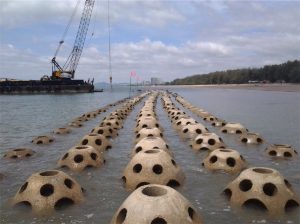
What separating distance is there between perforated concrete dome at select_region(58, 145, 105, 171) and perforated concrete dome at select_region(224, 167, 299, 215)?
6.50 metres

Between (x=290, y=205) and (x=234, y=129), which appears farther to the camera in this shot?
(x=234, y=129)

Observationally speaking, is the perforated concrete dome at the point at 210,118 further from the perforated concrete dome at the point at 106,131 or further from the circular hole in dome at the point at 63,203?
the circular hole in dome at the point at 63,203

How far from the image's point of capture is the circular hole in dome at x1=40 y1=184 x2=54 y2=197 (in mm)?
11305

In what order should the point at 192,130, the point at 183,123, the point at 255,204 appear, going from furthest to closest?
the point at 183,123
the point at 192,130
the point at 255,204

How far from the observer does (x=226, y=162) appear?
1494 cm

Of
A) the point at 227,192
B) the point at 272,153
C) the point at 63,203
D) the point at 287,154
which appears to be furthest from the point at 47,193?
the point at 287,154

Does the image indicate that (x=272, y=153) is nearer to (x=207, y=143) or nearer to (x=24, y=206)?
(x=207, y=143)

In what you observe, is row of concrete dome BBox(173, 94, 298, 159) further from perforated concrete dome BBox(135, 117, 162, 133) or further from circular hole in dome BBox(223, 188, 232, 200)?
circular hole in dome BBox(223, 188, 232, 200)

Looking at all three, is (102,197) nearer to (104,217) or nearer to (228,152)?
(104,217)

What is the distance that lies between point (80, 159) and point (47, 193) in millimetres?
4443

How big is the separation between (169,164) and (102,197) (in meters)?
2.53

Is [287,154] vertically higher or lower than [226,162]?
lower

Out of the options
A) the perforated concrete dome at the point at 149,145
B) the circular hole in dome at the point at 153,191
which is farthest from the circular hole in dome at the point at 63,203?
the perforated concrete dome at the point at 149,145

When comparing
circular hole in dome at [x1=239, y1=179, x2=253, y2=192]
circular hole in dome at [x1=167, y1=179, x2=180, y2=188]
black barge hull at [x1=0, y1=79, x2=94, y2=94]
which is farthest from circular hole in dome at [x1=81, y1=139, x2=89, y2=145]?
black barge hull at [x1=0, y1=79, x2=94, y2=94]
